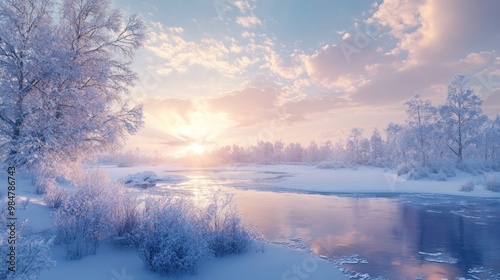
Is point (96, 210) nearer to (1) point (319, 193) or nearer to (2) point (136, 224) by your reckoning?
(2) point (136, 224)

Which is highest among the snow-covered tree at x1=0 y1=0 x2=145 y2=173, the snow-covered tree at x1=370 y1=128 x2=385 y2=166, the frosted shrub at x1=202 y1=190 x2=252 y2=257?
the snow-covered tree at x1=370 y1=128 x2=385 y2=166

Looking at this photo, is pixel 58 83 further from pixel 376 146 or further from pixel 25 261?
pixel 376 146

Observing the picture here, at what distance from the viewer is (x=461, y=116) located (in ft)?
112

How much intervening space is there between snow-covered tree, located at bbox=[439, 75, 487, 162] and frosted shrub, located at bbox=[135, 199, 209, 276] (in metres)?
36.0

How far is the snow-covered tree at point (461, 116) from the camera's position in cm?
3344

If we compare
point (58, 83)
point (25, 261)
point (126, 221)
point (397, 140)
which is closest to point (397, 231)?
point (126, 221)

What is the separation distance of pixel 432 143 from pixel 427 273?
3299cm

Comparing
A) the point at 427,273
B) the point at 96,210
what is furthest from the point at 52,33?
the point at 427,273

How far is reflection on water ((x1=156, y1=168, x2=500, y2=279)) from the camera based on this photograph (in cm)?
768

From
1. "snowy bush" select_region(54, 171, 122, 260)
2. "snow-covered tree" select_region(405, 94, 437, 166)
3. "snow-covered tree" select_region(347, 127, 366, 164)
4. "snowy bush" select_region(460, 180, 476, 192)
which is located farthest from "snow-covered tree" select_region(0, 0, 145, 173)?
"snow-covered tree" select_region(347, 127, 366, 164)

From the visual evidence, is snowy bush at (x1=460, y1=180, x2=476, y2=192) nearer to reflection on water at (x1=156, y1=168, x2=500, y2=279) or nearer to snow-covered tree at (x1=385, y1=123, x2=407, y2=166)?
reflection on water at (x1=156, y1=168, x2=500, y2=279)

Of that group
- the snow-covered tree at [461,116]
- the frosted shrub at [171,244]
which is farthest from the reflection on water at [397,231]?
the snow-covered tree at [461,116]

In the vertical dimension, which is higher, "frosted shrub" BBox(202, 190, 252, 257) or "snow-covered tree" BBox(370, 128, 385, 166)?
"snow-covered tree" BBox(370, 128, 385, 166)

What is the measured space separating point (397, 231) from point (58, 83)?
13.2 metres
